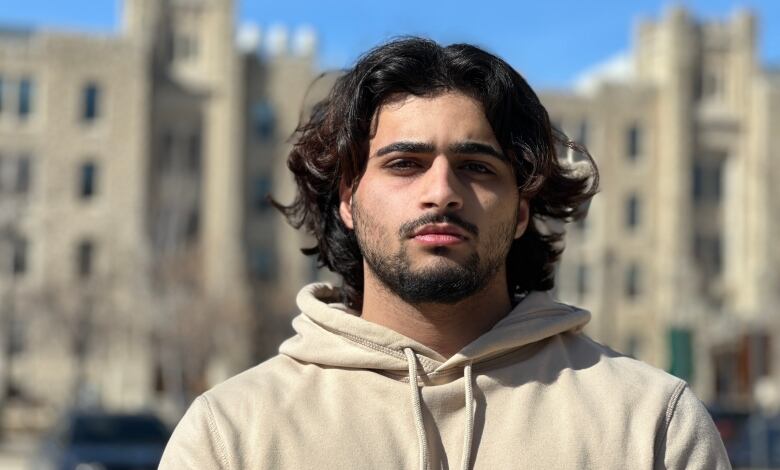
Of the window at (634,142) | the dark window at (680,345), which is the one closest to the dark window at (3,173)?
the window at (634,142)

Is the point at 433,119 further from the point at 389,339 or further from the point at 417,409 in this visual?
the point at 417,409

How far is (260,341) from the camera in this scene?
168ft

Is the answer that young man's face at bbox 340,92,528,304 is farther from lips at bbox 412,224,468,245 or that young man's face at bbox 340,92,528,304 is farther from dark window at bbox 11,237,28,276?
dark window at bbox 11,237,28,276

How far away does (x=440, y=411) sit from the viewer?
3.02 meters

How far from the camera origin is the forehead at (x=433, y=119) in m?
3.13

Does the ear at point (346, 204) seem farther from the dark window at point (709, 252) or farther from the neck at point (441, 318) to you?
the dark window at point (709, 252)

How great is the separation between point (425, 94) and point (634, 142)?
58176mm

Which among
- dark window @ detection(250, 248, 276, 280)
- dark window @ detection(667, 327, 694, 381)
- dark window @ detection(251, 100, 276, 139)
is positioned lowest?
dark window @ detection(250, 248, 276, 280)

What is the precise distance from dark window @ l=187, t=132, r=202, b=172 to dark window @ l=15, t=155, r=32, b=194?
20.1 ft

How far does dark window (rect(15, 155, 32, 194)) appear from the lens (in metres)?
51.6

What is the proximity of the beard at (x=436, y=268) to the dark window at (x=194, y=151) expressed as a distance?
2047 inches

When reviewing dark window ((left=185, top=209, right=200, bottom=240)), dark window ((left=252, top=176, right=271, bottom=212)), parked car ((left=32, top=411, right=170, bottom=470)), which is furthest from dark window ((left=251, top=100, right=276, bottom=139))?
parked car ((left=32, top=411, right=170, bottom=470))

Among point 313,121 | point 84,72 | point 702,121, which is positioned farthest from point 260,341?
point 313,121

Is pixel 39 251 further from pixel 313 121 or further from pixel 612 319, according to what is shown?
pixel 313 121
